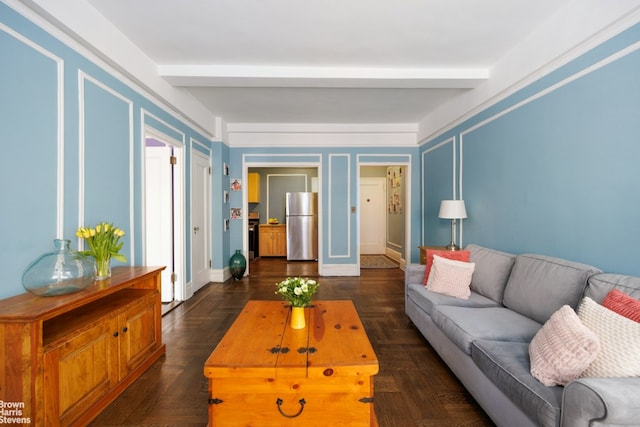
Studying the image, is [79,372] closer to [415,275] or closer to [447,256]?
[415,275]

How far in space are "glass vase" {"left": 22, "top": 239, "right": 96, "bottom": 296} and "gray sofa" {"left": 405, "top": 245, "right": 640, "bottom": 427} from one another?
241 cm

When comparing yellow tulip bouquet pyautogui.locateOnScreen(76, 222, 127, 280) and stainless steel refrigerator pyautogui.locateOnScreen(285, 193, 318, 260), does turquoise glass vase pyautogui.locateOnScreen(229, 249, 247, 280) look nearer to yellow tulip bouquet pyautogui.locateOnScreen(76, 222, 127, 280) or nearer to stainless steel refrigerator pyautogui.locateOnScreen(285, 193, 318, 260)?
stainless steel refrigerator pyautogui.locateOnScreen(285, 193, 318, 260)

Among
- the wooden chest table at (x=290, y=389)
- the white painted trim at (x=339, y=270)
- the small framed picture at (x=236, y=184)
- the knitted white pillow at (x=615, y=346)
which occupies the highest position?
the small framed picture at (x=236, y=184)

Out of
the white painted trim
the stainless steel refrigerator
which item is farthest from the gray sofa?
the stainless steel refrigerator

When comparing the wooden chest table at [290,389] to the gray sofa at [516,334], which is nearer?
the gray sofa at [516,334]

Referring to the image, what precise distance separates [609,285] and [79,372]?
305 cm

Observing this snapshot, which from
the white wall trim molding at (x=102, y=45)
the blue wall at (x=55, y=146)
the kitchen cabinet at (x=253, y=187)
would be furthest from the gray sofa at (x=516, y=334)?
the kitchen cabinet at (x=253, y=187)

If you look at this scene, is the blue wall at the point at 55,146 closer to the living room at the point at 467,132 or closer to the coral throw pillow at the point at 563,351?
the living room at the point at 467,132

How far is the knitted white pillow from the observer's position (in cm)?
117

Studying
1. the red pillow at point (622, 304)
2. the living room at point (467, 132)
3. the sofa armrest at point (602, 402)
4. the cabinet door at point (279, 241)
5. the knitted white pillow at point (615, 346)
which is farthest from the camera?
the cabinet door at point (279, 241)

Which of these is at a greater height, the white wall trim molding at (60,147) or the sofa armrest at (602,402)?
the white wall trim molding at (60,147)

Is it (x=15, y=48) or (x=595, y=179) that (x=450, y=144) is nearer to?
(x=595, y=179)

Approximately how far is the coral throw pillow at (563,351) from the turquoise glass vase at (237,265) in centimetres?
434

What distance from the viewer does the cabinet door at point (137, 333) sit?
1990 mm
